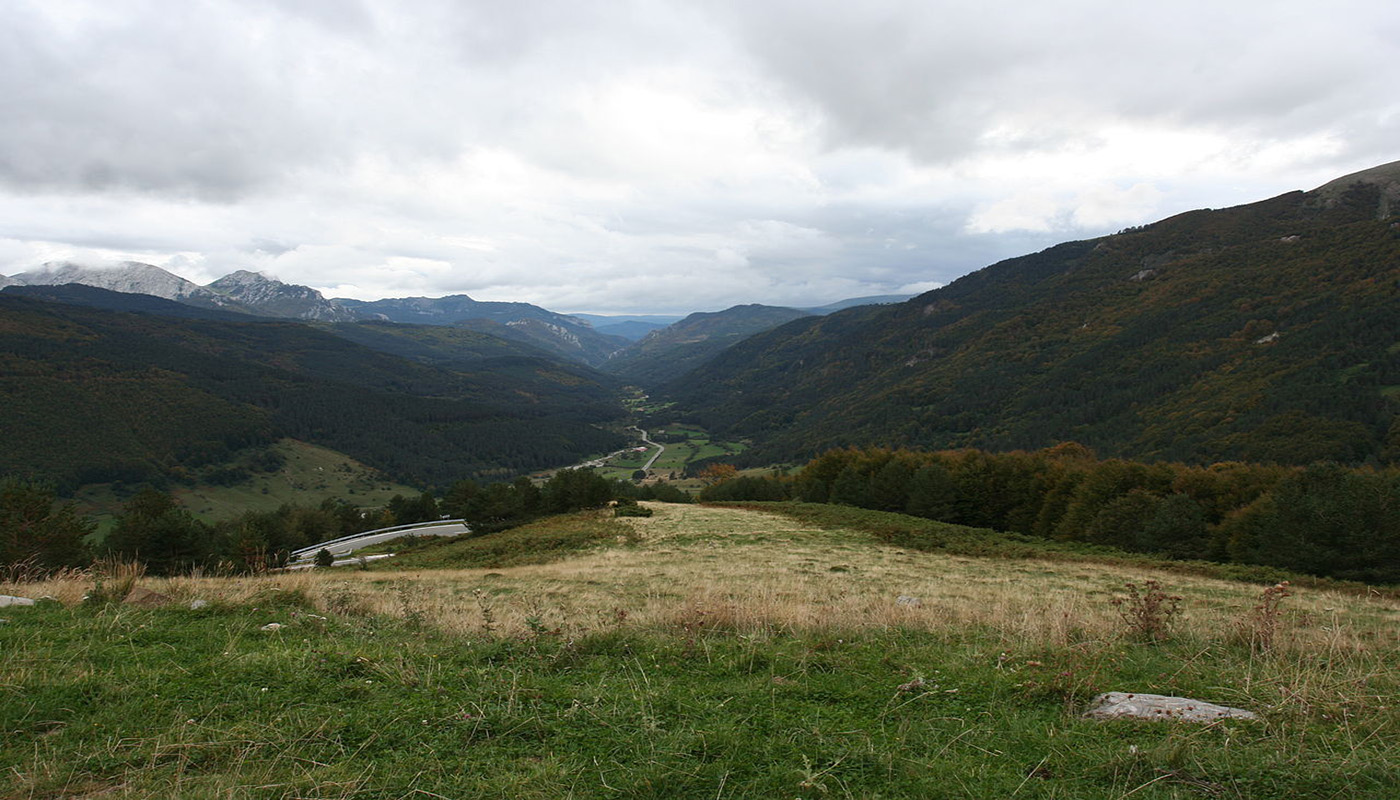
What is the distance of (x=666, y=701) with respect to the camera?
195 inches

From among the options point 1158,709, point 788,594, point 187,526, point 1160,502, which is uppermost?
point 1158,709

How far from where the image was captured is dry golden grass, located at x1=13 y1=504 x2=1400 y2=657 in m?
7.66

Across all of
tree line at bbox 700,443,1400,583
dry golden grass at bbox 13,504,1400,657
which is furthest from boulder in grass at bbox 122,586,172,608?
tree line at bbox 700,443,1400,583

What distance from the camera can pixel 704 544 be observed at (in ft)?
100

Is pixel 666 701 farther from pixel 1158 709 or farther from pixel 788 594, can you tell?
pixel 788 594

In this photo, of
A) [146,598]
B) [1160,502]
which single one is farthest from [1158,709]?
[1160,502]

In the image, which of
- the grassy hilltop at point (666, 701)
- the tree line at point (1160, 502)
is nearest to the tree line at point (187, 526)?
the grassy hilltop at point (666, 701)

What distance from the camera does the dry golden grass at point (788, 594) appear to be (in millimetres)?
7660

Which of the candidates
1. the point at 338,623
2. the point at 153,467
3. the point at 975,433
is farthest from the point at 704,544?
the point at 153,467

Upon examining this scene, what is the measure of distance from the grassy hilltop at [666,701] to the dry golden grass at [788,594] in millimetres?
128

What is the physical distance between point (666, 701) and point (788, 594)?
7.00 metres

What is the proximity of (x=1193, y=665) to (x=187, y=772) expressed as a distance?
8.92 metres

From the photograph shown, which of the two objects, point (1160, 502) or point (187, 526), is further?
point (1160, 502)

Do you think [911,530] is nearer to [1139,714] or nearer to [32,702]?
[1139,714]
